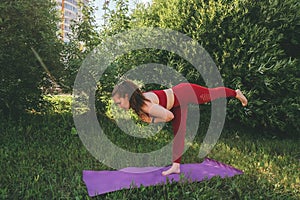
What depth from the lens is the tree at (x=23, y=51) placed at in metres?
6.20

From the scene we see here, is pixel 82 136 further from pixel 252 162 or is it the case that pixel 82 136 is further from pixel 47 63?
pixel 252 162

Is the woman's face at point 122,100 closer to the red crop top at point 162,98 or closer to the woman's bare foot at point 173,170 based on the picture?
the red crop top at point 162,98

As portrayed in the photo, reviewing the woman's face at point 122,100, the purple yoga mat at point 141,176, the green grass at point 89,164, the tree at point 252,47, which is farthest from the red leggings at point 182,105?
the tree at point 252,47

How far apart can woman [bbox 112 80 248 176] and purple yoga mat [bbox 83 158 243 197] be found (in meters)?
0.20

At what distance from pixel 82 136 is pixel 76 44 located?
2.43 m

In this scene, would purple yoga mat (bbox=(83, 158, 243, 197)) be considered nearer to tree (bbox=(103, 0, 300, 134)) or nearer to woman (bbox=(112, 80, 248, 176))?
woman (bbox=(112, 80, 248, 176))

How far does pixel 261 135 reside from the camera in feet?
23.8

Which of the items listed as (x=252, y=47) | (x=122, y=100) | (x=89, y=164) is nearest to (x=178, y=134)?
(x=122, y=100)

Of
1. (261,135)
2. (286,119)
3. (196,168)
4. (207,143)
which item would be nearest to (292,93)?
(286,119)

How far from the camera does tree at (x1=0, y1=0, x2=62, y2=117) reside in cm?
620

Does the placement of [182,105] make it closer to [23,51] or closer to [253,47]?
[253,47]

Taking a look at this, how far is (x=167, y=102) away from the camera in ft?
14.0

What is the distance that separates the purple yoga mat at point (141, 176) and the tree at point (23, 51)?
2.80 metres

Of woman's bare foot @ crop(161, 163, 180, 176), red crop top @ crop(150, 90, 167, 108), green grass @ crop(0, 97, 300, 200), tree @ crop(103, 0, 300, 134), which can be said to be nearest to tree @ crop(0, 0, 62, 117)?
green grass @ crop(0, 97, 300, 200)
